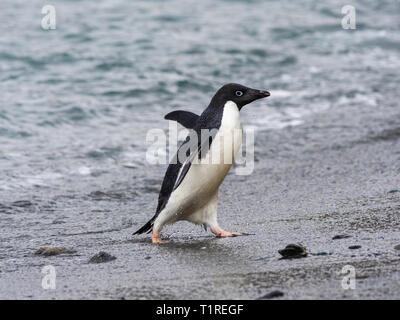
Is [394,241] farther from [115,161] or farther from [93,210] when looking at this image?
[115,161]

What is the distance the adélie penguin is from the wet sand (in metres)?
0.16

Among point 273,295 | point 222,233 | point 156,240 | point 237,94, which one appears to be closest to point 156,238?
point 156,240

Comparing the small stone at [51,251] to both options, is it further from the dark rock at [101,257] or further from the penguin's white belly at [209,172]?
the penguin's white belly at [209,172]

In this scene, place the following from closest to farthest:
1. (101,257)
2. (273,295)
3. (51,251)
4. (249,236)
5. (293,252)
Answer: (273,295) < (293,252) < (101,257) < (51,251) < (249,236)

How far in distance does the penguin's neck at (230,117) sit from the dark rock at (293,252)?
1.06 metres

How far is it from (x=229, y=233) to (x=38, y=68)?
771 centimetres

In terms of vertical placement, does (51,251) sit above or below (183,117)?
below

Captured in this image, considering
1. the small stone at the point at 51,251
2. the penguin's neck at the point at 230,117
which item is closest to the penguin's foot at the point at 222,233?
the penguin's neck at the point at 230,117

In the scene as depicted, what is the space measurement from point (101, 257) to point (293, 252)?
1118 mm

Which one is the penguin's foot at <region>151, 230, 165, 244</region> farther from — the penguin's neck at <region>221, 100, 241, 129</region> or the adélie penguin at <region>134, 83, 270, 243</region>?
the penguin's neck at <region>221, 100, 241, 129</region>

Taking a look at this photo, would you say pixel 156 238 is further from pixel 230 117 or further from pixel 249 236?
pixel 230 117

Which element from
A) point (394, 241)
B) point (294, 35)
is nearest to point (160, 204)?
point (394, 241)

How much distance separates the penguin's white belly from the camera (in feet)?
15.5

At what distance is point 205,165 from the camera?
4742 millimetres
